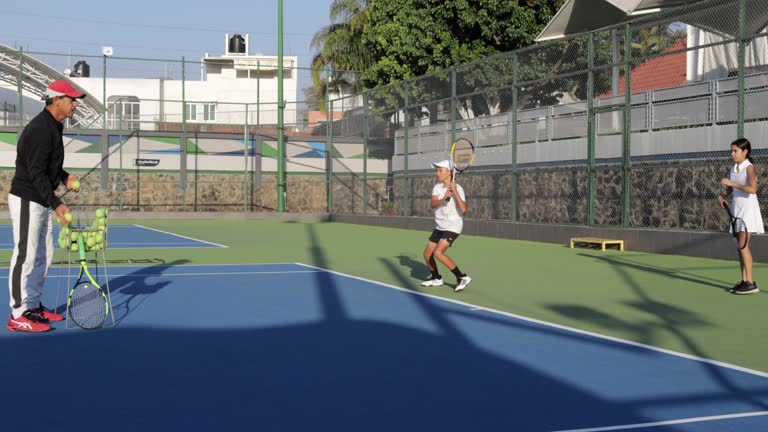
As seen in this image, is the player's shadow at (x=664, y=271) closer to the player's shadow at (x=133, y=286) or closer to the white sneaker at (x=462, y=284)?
the white sneaker at (x=462, y=284)

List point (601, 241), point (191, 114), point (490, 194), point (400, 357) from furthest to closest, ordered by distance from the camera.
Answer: point (191, 114) < point (490, 194) < point (601, 241) < point (400, 357)

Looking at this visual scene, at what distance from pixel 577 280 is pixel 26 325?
7099mm

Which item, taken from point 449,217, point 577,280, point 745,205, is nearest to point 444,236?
point 449,217

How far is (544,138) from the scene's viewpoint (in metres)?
21.0

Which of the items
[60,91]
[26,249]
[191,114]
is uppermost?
[191,114]

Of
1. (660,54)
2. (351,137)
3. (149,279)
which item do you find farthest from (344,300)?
(351,137)

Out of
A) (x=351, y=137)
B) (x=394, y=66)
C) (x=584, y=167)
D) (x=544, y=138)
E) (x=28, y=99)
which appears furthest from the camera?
(x=28, y=99)

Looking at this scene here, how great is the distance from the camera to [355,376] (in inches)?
235

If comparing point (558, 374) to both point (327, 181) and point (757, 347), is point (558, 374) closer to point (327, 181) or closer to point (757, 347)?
point (757, 347)

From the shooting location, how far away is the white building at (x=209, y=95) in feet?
121

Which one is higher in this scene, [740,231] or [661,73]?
[661,73]

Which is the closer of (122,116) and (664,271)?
(664,271)

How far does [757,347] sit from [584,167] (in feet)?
42.0

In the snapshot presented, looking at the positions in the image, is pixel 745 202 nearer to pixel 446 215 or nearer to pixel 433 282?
pixel 446 215
